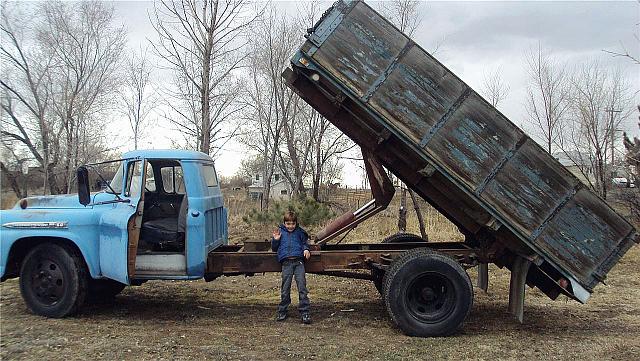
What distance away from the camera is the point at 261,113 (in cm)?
2205

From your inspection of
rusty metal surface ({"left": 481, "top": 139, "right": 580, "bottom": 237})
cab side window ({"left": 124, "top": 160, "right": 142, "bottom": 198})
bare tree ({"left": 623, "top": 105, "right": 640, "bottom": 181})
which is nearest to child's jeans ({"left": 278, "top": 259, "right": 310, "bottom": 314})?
cab side window ({"left": 124, "top": 160, "right": 142, "bottom": 198})

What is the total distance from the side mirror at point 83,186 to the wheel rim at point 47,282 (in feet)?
2.95

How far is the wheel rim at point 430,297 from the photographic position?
19.0 ft

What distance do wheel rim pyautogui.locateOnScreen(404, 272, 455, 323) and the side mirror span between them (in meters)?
3.88

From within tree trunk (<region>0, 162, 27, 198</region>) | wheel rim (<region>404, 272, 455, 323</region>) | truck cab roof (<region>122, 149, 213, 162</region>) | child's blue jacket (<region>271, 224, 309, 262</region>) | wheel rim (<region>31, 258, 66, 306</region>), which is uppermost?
tree trunk (<region>0, 162, 27, 198</region>)

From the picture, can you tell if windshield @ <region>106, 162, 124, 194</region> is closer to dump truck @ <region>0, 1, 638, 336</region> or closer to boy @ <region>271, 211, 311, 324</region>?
dump truck @ <region>0, 1, 638, 336</region>

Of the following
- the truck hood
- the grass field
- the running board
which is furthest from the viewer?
the truck hood

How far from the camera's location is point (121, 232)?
234 inches

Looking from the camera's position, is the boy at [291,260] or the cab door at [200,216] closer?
the cab door at [200,216]

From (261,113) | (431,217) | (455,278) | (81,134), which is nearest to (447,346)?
(455,278)

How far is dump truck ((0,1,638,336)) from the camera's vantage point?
544 centimetres

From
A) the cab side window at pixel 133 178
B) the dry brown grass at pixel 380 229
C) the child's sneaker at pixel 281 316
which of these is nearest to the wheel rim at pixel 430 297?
the child's sneaker at pixel 281 316

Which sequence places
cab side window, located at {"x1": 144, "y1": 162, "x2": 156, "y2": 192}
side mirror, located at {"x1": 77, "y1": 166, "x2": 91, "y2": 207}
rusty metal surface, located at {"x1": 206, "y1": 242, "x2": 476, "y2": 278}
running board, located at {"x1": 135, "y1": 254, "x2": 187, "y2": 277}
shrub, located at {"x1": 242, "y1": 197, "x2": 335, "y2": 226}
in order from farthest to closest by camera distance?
1. shrub, located at {"x1": 242, "y1": 197, "x2": 335, "y2": 226}
2. cab side window, located at {"x1": 144, "y1": 162, "x2": 156, "y2": 192}
3. rusty metal surface, located at {"x1": 206, "y1": 242, "x2": 476, "y2": 278}
4. running board, located at {"x1": 135, "y1": 254, "x2": 187, "y2": 277}
5. side mirror, located at {"x1": 77, "y1": 166, "x2": 91, "y2": 207}

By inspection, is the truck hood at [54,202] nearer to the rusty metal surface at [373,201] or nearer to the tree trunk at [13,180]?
the rusty metal surface at [373,201]
